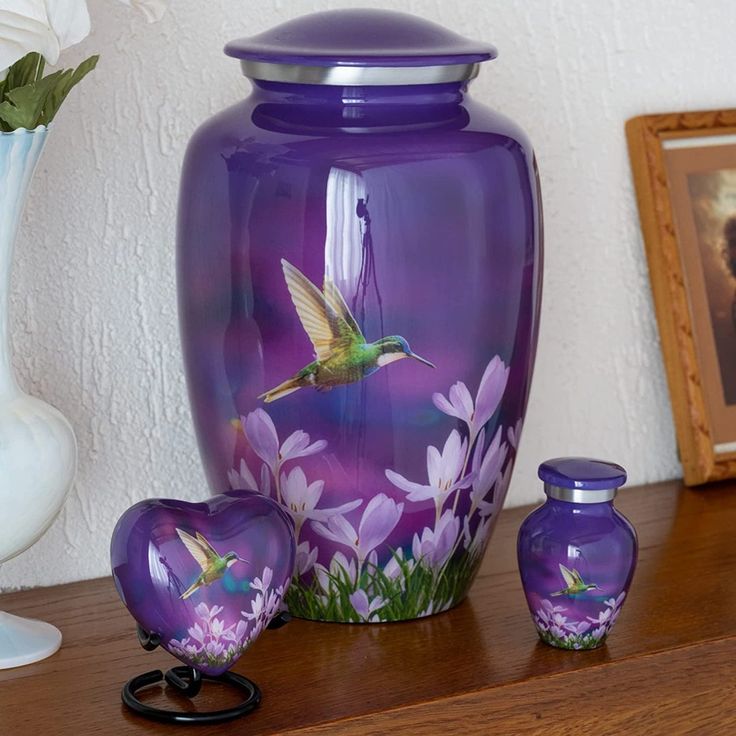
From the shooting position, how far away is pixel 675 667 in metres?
0.72

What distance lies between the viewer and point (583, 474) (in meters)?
0.70

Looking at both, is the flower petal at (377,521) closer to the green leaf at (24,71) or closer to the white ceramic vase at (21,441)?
the white ceramic vase at (21,441)

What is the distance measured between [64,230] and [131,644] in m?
0.27

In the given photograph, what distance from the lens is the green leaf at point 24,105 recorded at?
25.0 inches

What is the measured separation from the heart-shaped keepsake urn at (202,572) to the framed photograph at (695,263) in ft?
1.56

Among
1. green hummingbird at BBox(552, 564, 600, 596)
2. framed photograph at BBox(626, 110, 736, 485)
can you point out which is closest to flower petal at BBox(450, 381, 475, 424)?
green hummingbird at BBox(552, 564, 600, 596)

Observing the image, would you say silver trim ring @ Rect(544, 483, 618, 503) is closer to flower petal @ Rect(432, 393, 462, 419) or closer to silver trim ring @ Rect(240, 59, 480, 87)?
flower petal @ Rect(432, 393, 462, 419)


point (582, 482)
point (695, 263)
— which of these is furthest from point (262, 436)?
point (695, 263)

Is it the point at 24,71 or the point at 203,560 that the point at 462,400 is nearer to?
the point at 203,560

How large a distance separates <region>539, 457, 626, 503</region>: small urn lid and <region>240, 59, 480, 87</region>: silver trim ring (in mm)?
235

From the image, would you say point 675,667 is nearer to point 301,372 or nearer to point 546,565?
point 546,565

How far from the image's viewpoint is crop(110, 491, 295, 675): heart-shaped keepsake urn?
2.03 feet

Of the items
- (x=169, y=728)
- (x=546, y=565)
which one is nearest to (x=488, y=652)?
(x=546, y=565)

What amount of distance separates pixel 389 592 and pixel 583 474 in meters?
0.14
